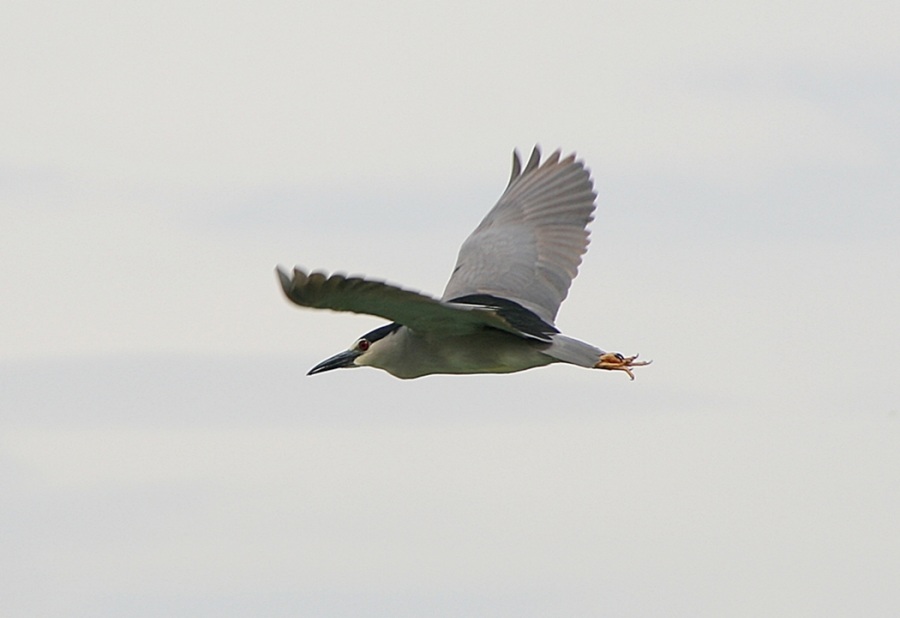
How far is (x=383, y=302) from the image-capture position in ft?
35.2

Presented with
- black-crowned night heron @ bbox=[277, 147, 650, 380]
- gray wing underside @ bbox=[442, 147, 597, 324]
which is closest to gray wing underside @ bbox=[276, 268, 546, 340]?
black-crowned night heron @ bbox=[277, 147, 650, 380]

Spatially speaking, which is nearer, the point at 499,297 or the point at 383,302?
the point at 383,302

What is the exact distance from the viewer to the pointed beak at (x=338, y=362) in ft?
43.6

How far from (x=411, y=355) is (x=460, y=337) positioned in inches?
15.2

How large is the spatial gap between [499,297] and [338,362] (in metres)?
1.40

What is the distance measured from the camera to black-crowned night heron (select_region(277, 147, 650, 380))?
1066cm

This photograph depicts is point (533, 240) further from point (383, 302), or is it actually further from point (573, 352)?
point (383, 302)

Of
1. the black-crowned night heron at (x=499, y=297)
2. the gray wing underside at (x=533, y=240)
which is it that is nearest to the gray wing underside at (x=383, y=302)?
the black-crowned night heron at (x=499, y=297)

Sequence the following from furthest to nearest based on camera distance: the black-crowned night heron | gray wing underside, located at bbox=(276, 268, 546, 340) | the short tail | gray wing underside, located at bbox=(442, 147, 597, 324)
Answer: gray wing underside, located at bbox=(442, 147, 597, 324)
the short tail
the black-crowned night heron
gray wing underside, located at bbox=(276, 268, 546, 340)

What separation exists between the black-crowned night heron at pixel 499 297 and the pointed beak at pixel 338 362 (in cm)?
1

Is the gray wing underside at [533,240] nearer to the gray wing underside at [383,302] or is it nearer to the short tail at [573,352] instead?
the short tail at [573,352]

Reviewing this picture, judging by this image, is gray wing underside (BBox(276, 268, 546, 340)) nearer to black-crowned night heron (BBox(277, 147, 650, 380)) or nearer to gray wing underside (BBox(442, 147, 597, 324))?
black-crowned night heron (BBox(277, 147, 650, 380))

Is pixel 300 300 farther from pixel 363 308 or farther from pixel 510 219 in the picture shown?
pixel 510 219

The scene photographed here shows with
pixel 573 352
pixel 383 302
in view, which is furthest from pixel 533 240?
pixel 383 302
